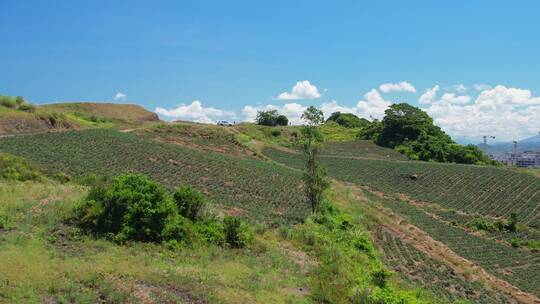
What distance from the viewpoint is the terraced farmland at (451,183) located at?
49.5 metres

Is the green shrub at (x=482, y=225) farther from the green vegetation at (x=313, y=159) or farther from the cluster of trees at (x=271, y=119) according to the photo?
the cluster of trees at (x=271, y=119)

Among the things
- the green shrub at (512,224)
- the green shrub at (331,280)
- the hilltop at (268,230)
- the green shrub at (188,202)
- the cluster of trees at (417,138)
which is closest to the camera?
the hilltop at (268,230)

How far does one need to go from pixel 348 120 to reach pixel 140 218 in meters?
117

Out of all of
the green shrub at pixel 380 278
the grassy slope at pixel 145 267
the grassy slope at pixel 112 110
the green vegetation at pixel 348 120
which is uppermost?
the green vegetation at pixel 348 120

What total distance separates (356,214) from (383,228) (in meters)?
2.17

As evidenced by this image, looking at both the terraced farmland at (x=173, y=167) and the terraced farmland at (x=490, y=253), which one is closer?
the terraced farmland at (x=490, y=253)

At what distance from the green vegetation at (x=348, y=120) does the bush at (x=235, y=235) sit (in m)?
111

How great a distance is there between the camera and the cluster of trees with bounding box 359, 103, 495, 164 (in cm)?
8375

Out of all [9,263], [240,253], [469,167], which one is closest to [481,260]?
[240,253]

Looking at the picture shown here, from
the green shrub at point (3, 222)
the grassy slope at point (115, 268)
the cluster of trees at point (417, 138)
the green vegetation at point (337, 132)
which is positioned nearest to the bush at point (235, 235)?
the grassy slope at point (115, 268)

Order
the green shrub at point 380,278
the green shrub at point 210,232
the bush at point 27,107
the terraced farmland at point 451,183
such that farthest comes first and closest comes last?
1. the terraced farmland at point 451,183
2. the bush at point 27,107
3. the green shrub at point 210,232
4. the green shrub at point 380,278

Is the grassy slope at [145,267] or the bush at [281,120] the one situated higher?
the bush at [281,120]

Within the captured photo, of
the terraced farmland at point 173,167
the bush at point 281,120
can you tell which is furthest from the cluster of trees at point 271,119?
the terraced farmland at point 173,167

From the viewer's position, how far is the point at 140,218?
1823 cm
